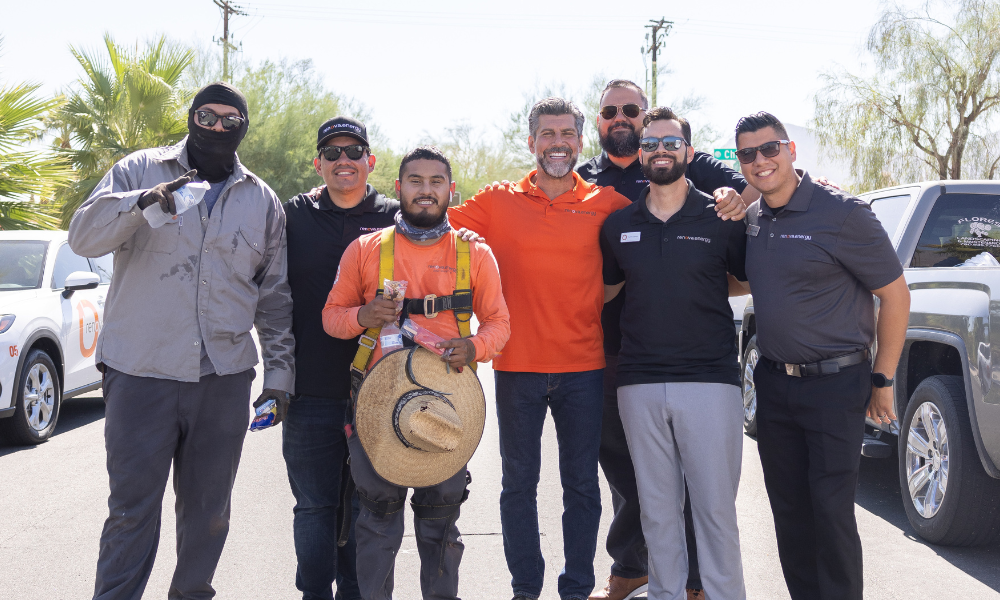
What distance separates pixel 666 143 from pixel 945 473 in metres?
2.76

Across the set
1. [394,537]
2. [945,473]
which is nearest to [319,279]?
[394,537]

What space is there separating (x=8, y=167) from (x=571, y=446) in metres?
11.3

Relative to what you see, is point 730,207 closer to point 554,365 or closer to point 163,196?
point 554,365

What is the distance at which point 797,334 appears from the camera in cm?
375

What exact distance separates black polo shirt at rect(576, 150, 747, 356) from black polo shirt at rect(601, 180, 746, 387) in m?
0.47

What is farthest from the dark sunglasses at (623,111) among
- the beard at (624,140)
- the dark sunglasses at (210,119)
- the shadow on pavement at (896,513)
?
the shadow on pavement at (896,513)

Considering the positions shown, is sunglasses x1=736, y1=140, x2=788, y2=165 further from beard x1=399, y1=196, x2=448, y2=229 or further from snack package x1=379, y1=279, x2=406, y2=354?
snack package x1=379, y1=279, x2=406, y2=354

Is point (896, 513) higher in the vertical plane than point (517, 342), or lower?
lower

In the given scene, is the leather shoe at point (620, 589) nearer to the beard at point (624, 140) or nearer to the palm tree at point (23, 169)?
the beard at point (624, 140)

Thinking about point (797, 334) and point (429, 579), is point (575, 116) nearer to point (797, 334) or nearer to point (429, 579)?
point (797, 334)

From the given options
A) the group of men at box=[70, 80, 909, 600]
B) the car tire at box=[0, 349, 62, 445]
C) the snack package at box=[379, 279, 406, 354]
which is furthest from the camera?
the car tire at box=[0, 349, 62, 445]

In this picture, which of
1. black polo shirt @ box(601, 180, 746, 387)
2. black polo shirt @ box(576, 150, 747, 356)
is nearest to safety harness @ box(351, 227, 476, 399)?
black polo shirt @ box(601, 180, 746, 387)

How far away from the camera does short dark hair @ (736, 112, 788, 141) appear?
3967 mm

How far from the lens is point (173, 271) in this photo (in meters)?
3.60
